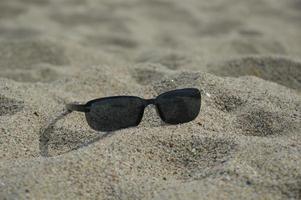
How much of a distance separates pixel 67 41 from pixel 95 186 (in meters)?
1.97

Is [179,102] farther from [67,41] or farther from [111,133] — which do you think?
[67,41]

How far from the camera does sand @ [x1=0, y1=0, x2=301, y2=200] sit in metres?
1.40

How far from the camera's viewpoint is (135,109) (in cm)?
177

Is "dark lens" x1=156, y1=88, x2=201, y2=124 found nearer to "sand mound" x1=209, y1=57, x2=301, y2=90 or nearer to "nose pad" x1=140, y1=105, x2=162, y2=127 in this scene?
"nose pad" x1=140, y1=105, x2=162, y2=127

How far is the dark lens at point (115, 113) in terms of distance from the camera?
176cm

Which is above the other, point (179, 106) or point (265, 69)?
point (179, 106)

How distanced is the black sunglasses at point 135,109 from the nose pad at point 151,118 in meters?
0.04

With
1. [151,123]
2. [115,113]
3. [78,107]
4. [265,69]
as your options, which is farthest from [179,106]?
[265,69]

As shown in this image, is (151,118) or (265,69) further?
(265,69)

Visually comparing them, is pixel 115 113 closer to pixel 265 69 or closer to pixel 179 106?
pixel 179 106

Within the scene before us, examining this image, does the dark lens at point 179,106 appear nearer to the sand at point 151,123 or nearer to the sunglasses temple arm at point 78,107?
the sand at point 151,123

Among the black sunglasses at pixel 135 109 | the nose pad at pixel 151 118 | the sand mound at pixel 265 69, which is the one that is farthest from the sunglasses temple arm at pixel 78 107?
the sand mound at pixel 265 69

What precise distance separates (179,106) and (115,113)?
244 mm

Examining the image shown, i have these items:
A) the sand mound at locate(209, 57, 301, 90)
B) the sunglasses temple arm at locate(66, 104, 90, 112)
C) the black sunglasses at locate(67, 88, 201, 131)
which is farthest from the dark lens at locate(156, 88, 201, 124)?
the sand mound at locate(209, 57, 301, 90)
